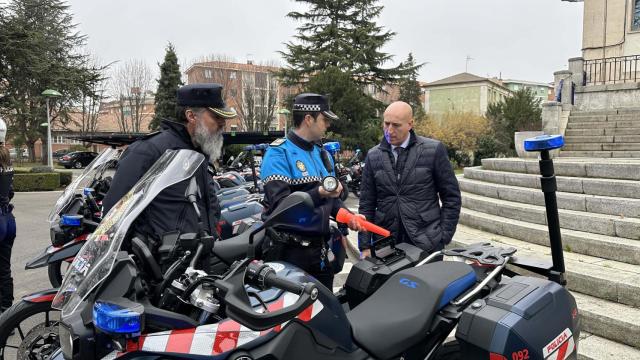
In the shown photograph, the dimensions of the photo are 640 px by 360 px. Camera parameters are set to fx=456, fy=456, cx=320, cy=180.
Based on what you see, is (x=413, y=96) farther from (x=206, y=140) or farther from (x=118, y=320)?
(x=118, y=320)

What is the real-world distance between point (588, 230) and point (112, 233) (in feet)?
18.1

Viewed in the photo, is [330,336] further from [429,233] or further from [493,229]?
[493,229]

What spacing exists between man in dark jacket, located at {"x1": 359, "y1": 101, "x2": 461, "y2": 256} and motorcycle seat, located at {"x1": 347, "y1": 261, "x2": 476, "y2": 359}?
1090mm

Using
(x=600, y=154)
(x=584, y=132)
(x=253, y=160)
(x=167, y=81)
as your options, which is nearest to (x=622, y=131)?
(x=584, y=132)

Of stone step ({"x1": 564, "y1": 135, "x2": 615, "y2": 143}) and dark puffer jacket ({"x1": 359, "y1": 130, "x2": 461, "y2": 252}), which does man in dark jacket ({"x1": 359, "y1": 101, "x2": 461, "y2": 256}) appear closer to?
dark puffer jacket ({"x1": 359, "y1": 130, "x2": 461, "y2": 252})

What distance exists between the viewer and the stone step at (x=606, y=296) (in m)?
3.69

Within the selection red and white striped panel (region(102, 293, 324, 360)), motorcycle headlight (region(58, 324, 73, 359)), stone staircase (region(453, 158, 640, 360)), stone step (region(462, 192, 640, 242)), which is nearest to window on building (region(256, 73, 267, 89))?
stone staircase (region(453, 158, 640, 360))

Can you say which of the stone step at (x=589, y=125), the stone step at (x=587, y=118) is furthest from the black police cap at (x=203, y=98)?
the stone step at (x=587, y=118)

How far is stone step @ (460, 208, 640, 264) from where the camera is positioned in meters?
4.76

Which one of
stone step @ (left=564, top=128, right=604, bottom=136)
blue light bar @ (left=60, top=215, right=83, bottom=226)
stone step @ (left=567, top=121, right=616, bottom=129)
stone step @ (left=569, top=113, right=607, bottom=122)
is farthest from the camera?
stone step @ (left=569, top=113, right=607, bottom=122)

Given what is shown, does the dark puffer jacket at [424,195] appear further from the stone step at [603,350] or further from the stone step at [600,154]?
the stone step at [600,154]

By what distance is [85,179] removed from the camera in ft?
16.4

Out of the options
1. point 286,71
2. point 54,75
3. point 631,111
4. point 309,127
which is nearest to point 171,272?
point 309,127

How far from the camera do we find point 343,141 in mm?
27422
